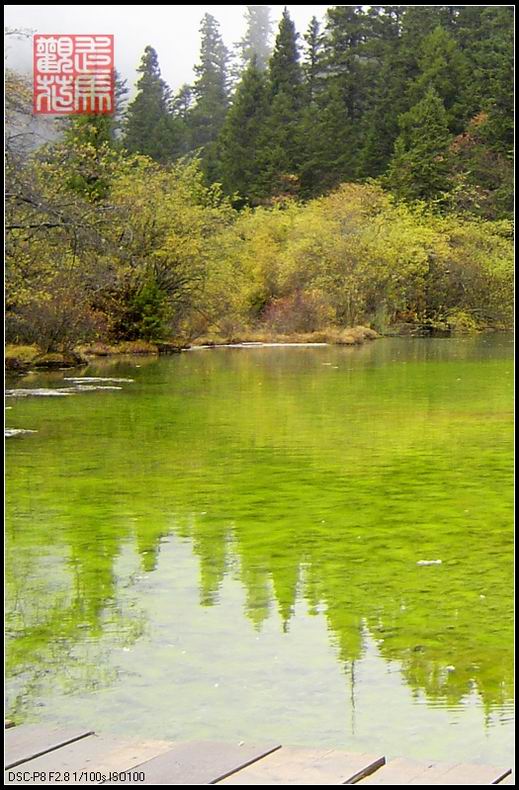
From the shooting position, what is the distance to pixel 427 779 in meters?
2.44

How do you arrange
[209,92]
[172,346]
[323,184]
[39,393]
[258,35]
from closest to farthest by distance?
[39,393] < [172,346] < [323,184] < [209,92] < [258,35]

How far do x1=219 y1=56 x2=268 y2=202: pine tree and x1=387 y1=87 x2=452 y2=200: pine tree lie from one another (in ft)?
13.3

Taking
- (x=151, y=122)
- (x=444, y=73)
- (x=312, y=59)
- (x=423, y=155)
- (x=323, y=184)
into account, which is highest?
(x=312, y=59)

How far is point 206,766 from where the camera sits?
8.11 ft

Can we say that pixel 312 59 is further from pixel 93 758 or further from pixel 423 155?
pixel 93 758

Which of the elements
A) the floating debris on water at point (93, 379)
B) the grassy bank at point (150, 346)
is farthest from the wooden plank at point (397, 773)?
the grassy bank at point (150, 346)

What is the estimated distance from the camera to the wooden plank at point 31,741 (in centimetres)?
254

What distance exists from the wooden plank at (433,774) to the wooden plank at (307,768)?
1.5 inches

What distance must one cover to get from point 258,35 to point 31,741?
43156 mm

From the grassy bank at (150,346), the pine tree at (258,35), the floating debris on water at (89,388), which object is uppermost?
the pine tree at (258,35)

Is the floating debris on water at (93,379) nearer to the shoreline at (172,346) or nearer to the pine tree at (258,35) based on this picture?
the shoreline at (172,346)

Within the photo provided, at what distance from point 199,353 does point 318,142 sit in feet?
49.8

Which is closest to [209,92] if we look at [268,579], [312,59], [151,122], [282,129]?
[312,59]

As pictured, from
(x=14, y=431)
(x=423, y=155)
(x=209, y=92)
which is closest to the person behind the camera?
(x=14, y=431)
